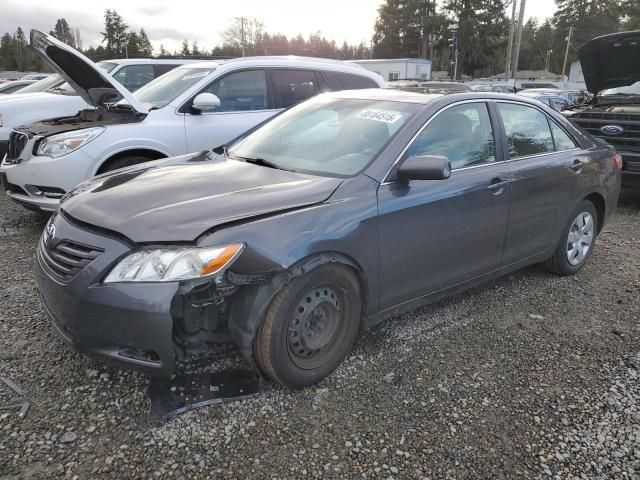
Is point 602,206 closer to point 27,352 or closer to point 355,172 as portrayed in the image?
point 355,172

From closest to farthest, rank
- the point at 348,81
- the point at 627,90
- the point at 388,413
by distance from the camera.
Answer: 1. the point at 388,413
2. the point at 348,81
3. the point at 627,90

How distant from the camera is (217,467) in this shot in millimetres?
2227

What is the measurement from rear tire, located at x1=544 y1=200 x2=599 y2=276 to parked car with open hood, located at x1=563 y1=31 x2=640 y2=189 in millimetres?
2891

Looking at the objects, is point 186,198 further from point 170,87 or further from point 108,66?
point 108,66

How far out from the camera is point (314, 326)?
9.09 ft

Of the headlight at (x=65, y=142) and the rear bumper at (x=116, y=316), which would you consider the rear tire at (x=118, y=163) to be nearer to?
the headlight at (x=65, y=142)

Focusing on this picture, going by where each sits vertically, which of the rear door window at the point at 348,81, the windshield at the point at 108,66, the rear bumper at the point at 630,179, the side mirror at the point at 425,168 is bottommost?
the rear bumper at the point at 630,179

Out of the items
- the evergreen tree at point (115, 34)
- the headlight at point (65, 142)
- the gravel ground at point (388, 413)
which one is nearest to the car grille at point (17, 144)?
the headlight at point (65, 142)

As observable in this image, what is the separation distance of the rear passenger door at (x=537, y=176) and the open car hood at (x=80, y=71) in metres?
3.70

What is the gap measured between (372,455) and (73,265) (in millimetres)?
1682

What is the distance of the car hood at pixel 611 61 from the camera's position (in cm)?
726

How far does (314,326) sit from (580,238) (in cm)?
300

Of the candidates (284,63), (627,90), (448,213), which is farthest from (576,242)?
(627,90)

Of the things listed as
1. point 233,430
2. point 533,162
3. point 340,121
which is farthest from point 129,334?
point 533,162
